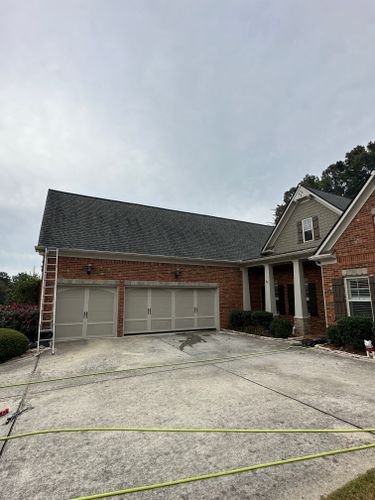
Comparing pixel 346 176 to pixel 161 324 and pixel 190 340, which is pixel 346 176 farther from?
pixel 190 340

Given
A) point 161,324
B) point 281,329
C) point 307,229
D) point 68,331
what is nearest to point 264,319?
point 281,329

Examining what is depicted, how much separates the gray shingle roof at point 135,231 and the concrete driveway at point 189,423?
6.48 meters

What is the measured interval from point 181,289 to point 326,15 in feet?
41.8

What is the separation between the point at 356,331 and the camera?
873 centimetres

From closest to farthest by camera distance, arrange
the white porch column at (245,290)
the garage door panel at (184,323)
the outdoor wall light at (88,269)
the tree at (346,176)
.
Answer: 1. the outdoor wall light at (88,269)
2. the garage door panel at (184,323)
3. the white porch column at (245,290)
4. the tree at (346,176)

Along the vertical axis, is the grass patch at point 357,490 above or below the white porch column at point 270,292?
below

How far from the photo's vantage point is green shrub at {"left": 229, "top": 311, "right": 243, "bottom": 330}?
1448 centimetres

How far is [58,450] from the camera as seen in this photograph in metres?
3.30

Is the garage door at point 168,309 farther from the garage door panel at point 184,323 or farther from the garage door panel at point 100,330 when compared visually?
the garage door panel at point 100,330

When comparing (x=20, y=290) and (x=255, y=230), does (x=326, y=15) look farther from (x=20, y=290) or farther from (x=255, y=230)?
(x=20, y=290)

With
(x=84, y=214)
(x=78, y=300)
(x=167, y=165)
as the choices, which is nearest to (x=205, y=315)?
(x=78, y=300)

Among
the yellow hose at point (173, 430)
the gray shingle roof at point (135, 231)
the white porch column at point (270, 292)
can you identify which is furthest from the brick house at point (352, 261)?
the yellow hose at point (173, 430)

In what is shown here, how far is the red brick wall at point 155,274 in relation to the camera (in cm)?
1184

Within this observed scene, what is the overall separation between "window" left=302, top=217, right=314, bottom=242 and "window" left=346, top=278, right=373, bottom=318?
4.64 meters
